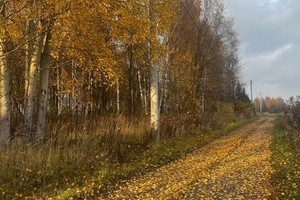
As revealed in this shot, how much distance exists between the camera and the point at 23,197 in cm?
614

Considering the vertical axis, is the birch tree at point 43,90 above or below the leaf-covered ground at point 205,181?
above

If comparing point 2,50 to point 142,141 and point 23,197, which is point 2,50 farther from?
point 142,141

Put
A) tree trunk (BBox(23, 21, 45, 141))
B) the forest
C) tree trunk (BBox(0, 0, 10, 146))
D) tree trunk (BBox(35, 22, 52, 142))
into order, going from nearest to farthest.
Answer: the forest → tree trunk (BBox(0, 0, 10, 146)) → tree trunk (BBox(23, 21, 45, 141)) → tree trunk (BBox(35, 22, 52, 142))

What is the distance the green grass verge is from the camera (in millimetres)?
6653

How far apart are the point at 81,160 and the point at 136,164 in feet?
5.78

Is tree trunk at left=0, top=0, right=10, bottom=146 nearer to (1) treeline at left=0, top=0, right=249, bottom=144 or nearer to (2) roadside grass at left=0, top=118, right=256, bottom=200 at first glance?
(1) treeline at left=0, top=0, right=249, bottom=144

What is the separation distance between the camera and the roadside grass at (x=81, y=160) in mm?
6598

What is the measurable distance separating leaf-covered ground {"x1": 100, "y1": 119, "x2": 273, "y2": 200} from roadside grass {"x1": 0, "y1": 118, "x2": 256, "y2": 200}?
0.58 metres

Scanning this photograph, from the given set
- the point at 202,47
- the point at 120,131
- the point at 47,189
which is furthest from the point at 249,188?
the point at 202,47

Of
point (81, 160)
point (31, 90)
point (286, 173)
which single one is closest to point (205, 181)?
point (286, 173)

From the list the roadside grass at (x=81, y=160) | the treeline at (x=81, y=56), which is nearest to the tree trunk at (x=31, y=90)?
the treeline at (x=81, y=56)

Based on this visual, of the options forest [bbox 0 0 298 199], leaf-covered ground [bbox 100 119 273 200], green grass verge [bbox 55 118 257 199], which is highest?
forest [bbox 0 0 298 199]

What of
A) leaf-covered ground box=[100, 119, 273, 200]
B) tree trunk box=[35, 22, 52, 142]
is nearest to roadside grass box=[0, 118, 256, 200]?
tree trunk box=[35, 22, 52, 142]

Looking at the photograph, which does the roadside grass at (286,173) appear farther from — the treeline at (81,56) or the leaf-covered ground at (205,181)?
the treeline at (81,56)
